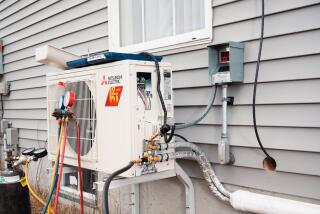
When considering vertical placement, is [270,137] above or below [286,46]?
below

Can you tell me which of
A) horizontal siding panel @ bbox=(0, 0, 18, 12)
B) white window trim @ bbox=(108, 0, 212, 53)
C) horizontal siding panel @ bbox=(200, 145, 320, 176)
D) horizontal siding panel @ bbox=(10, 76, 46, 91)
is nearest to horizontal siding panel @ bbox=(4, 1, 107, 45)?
white window trim @ bbox=(108, 0, 212, 53)

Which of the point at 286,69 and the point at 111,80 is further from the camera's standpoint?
the point at 111,80

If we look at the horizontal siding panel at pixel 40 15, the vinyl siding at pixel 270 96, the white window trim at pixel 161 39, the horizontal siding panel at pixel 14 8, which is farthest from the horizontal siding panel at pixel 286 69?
the horizontal siding panel at pixel 14 8

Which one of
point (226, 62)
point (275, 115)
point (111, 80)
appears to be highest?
point (226, 62)

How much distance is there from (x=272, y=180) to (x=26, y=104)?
4019mm

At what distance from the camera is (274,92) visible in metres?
2.18

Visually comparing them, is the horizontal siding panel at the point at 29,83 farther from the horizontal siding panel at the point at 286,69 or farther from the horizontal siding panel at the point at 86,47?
the horizontal siding panel at the point at 286,69

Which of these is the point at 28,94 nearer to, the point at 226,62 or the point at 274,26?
the point at 226,62

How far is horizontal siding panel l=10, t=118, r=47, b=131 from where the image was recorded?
474cm

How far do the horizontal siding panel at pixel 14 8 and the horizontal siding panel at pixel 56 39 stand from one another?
1.54 ft

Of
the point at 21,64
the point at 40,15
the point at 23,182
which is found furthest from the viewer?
the point at 21,64

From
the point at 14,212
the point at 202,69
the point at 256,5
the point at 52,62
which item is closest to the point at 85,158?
the point at 52,62

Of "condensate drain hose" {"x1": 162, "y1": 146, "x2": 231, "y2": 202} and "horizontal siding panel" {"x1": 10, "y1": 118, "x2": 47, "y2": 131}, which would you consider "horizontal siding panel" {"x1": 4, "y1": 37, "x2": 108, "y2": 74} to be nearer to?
"horizontal siding panel" {"x1": 10, "y1": 118, "x2": 47, "y2": 131}

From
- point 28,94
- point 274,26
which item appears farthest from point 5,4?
point 274,26
